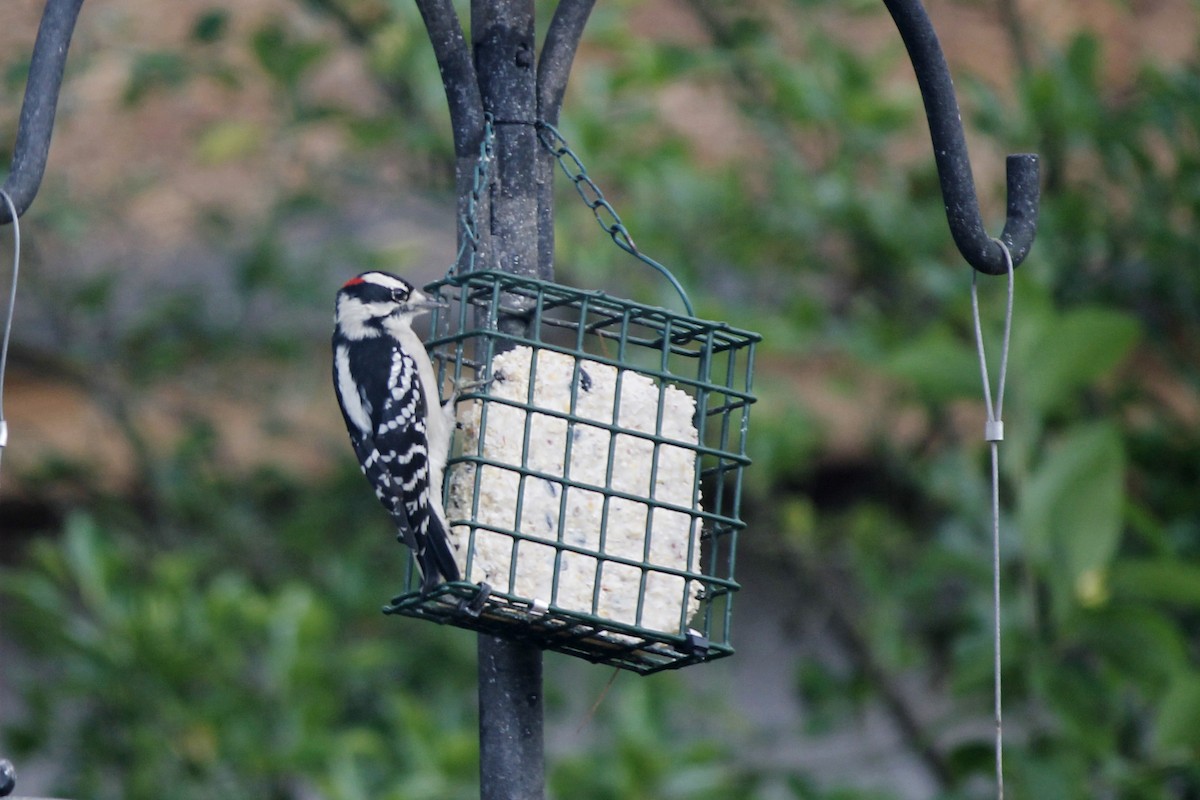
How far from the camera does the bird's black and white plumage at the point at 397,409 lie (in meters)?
2.66

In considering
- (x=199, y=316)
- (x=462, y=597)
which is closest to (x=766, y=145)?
(x=199, y=316)

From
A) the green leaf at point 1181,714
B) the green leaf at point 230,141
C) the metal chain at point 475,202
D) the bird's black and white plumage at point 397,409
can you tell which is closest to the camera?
the metal chain at point 475,202

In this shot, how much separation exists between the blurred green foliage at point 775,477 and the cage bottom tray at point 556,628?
154 centimetres

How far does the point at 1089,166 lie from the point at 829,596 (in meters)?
1.56

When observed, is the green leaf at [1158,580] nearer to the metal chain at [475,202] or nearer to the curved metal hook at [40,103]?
the metal chain at [475,202]

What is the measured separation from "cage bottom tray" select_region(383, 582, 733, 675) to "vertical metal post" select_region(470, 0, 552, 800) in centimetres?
4

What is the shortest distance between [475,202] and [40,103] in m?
0.59

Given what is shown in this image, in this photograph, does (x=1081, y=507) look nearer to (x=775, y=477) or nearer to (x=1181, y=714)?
(x=1181, y=714)

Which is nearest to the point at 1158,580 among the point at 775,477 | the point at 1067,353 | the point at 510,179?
the point at 1067,353

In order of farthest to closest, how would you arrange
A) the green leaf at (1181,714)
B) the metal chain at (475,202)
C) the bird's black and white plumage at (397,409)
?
the green leaf at (1181,714) < the bird's black and white plumage at (397,409) < the metal chain at (475,202)

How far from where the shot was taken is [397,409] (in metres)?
2.93

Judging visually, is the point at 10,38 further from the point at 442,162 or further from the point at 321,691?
the point at 321,691

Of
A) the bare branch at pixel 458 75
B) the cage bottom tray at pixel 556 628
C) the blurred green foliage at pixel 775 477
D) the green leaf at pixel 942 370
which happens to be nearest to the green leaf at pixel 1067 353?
the blurred green foliage at pixel 775 477

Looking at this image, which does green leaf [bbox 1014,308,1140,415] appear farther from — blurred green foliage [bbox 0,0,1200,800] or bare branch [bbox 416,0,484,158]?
bare branch [bbox 416,0,484,158]
